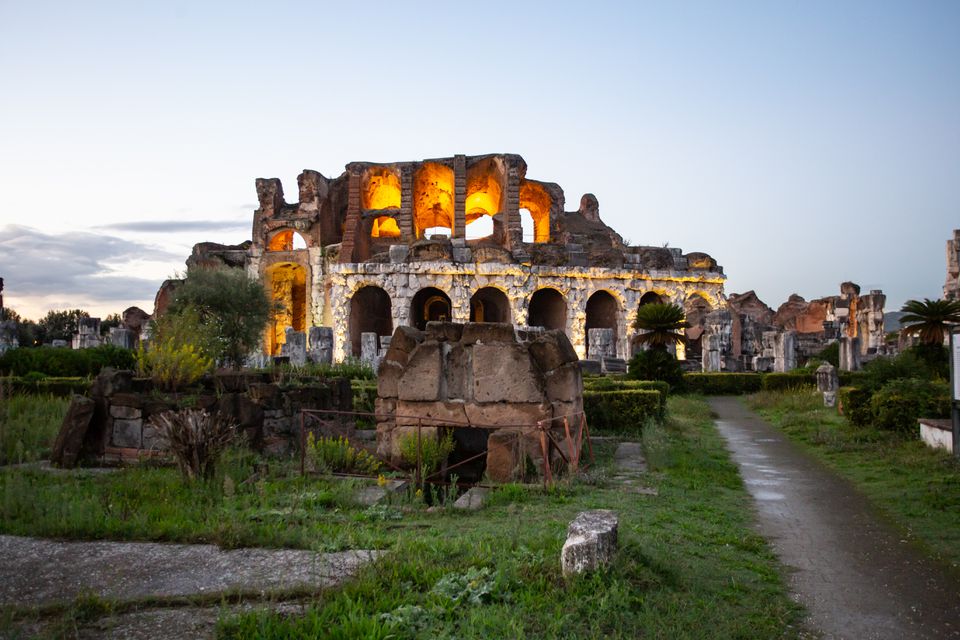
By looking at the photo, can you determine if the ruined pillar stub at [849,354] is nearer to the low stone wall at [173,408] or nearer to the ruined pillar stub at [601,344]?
the ruined pillar stub at [601,344]

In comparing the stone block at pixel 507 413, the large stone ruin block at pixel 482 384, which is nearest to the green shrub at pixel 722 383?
the large stone ruin block at pixel 482 384

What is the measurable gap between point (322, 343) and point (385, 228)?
1850cm

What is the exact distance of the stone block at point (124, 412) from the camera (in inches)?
→ 341

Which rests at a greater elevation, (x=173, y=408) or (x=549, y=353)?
(x=549, y=353)

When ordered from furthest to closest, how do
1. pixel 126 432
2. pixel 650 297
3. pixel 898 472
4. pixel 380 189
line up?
pixel 380 189, pixel 650 297, pixel 898 472, pixel 126 432

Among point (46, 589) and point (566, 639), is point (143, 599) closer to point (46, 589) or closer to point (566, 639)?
point (46, 589)

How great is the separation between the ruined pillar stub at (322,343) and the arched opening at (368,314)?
6563 mm

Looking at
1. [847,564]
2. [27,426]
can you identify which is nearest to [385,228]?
[27,426]

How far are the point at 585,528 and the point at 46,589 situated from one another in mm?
3258

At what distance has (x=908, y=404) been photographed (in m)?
11.7

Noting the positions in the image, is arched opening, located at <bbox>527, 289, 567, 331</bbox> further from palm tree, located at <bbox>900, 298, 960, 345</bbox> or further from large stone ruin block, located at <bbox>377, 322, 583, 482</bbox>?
large stone ruin block, located at <bbox>377, 322, 583, 482</bbox>

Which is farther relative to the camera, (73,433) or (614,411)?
(614,411)

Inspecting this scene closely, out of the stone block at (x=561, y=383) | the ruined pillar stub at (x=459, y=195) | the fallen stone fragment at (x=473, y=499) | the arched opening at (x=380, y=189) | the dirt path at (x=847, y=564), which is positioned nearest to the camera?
the dirt path at (x=847, y=564)

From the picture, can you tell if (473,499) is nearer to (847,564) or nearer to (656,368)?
(847,564)
